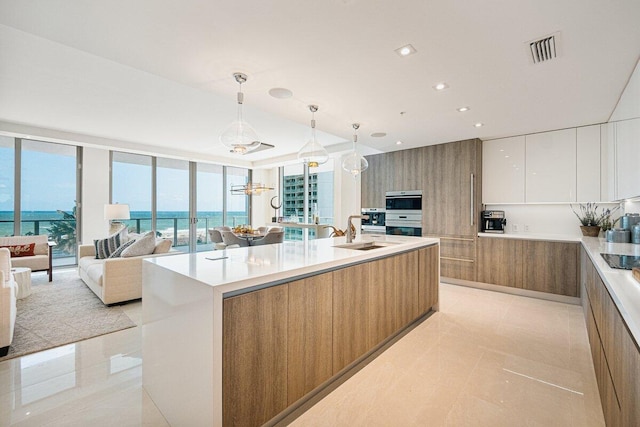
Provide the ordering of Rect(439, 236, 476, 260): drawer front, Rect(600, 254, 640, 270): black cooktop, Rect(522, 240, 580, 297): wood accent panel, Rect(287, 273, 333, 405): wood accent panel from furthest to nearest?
Rect(439, 236, 476, 260): drawer front → Rect(522, 240, 580, 297): wood accent panel → Rect(600, 254, 640, 270): black cooktop → Rect(287, 273, 333, 405): wood accent panel

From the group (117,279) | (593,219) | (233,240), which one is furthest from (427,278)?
(117,279)

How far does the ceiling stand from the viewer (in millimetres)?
1680

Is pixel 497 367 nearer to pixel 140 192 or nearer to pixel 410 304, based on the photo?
pixel 410 304

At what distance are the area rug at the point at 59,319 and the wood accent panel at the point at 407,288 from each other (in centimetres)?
282

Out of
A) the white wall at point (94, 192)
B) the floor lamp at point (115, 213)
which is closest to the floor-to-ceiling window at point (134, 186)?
the white wall at point (94, 192)

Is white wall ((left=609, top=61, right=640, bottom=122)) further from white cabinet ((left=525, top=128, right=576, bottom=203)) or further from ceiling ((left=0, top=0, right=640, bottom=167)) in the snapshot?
white cabinet ((left=525, top=128, right=576, bottom=203))

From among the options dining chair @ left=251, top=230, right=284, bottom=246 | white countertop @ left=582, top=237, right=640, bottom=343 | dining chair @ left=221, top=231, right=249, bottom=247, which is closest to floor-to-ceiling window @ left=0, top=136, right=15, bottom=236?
dining chair @ left=221, top=231, right=249, bottom=247

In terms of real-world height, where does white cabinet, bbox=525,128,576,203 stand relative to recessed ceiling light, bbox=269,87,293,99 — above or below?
below

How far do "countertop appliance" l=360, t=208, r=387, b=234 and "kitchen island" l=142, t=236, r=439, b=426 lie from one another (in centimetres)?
332

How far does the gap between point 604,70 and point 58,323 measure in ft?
18.5

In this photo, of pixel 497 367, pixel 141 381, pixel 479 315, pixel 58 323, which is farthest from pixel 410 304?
pixel 58 323

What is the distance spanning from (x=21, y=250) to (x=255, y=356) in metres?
5.66

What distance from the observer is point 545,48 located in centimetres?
202

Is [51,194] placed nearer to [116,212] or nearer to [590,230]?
[116,212]
